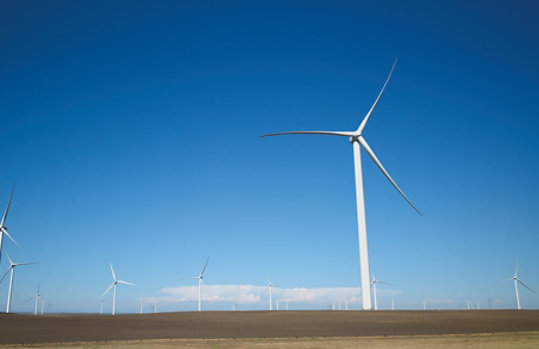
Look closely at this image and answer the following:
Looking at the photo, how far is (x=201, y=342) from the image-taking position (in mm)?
33312

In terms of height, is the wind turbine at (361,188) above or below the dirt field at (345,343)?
above

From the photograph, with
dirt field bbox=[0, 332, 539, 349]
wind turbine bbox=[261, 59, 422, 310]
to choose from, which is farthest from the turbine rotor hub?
dirt field bbox=[0, 332, 539, 349]

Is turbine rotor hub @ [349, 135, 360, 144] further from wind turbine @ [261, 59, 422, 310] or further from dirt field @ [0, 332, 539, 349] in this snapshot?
dirt field @ [0, 332, 539, 349]

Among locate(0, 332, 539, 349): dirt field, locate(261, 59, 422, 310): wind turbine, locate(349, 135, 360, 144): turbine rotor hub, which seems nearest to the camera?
locate(0, 332, 539, 349): dirt field

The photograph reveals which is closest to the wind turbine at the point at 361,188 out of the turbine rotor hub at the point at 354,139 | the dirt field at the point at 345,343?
the turbine rotor hub at the point at 354,139

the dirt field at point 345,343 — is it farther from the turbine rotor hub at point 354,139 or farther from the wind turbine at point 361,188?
the turbine rotor hub at point 354,139

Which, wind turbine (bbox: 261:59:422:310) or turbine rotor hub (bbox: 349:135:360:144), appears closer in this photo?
wind turbine (bbox: 261:59:422:310)

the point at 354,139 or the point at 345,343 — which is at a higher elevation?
the point at 354,139

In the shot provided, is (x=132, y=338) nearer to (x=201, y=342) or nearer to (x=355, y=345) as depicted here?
(x=201, y=342)

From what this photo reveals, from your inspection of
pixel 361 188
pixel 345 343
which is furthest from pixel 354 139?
pixel 345 343

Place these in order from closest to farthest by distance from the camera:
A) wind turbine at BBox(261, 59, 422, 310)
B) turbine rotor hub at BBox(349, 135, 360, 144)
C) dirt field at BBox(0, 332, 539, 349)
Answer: dirt field at BBox(0, 332, 539, 349) < wind turbine at BBox(261, 59, 422, 310) < turbine rotor hub at BBox(349, 135, 360, 144)

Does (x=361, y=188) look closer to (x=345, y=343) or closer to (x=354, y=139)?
(x=354, y=139)

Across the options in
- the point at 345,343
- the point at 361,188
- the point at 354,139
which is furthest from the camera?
the point at 354,139

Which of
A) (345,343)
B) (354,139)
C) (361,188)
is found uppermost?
(354,139)
